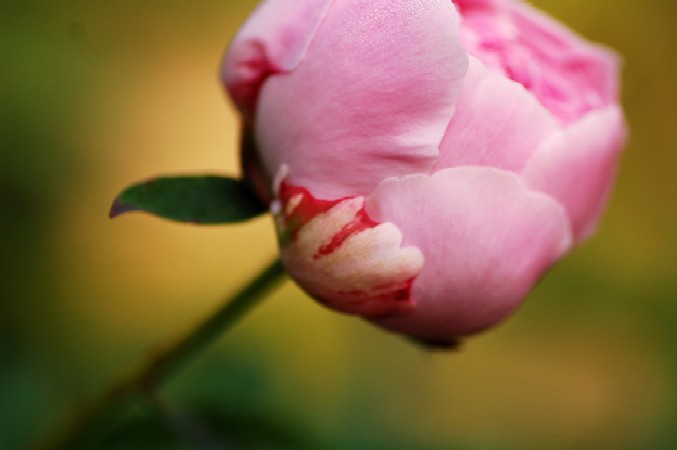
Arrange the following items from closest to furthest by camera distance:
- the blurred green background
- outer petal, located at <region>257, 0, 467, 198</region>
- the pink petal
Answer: outer petal, located at <region>257, 0, 467, 198</region> < the pink petal < the blurred green background

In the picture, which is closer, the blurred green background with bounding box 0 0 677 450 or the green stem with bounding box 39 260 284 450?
the green stem with bounding box 39 260 284 450

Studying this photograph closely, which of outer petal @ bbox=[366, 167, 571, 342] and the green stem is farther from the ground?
outer petal @ bbox=[366, 167, 571, 342]

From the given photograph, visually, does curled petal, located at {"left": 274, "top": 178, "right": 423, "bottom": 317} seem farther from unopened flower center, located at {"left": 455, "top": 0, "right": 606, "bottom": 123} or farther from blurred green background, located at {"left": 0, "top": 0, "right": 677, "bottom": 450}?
blurred green background, located at {"left": 0, "top": 0, "right": 677, "bottom": 450}

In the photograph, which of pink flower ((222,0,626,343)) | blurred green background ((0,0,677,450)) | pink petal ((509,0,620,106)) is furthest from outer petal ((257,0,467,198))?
blurred green background ((0,0,677,450))

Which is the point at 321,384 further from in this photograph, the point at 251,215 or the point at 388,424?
the point at 251,215

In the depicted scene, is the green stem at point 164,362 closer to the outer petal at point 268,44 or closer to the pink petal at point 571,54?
the outer petal at point 268,44

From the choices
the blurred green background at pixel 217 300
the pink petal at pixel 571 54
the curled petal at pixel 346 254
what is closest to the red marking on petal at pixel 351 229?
the curled petal at pixel 346 254

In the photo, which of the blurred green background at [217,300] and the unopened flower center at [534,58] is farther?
the blurred green background at [217,300]

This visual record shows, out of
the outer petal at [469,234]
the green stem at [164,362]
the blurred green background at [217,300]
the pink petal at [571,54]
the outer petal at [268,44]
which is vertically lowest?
the blurred green background at [217,300]
